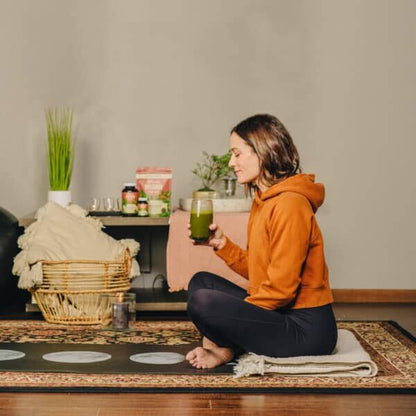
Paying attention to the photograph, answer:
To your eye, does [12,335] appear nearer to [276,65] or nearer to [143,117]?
[143,117]

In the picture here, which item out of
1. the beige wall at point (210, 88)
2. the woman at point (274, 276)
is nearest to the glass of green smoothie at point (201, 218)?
the woman at point (274, 276)

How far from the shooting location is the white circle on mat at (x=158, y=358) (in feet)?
9.03

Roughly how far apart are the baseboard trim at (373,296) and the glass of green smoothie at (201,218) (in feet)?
6.34

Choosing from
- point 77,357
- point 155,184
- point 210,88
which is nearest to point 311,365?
point 77,357

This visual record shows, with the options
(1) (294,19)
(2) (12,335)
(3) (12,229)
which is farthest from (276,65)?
(2) (12,335)

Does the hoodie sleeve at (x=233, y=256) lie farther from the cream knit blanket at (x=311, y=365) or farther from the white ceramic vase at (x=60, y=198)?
the white ceramic vase at (x=60, y=198)

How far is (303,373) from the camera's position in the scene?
2564 mm

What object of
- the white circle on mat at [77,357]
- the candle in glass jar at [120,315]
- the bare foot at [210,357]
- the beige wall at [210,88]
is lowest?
the white circle on mat at [77,357]

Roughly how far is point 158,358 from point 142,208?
121cm

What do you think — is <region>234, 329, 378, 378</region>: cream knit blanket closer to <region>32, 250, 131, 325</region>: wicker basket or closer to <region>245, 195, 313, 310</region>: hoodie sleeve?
<region>245, 195, 313, 310</region>: hoodie sleeve

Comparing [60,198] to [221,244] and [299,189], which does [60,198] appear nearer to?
[221,244]

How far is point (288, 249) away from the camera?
2479 mm

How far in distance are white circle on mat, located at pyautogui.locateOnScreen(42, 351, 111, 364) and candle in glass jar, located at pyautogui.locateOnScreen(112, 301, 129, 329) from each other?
1.66ft

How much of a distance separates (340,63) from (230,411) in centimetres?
267
